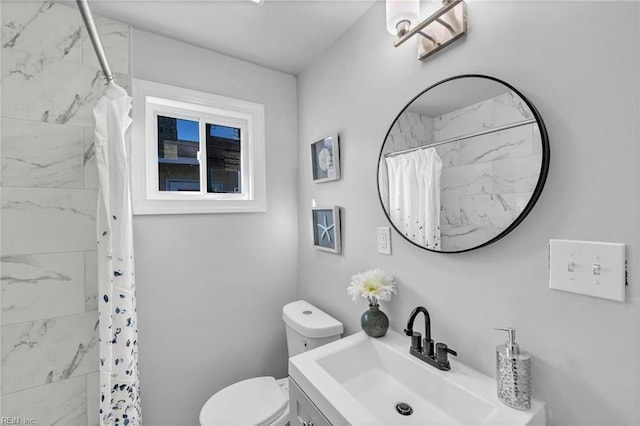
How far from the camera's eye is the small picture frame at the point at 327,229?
1.61 m

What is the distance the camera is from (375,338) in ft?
4.08

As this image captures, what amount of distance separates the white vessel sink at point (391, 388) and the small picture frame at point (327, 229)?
0.55 m

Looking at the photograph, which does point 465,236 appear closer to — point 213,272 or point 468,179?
point 468,179

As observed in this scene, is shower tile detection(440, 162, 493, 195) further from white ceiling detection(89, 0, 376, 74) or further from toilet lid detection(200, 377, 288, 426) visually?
toilet lid detection(200, 377, 288, 426)

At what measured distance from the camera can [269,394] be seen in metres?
1.52

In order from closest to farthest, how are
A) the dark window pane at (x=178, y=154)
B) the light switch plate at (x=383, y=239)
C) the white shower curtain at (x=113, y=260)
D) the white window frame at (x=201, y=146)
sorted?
the white shower curtain at (x=113, y=260) → the light switch plate at (x=383, y=239) → the white window frame at (x=201, y=146) → the dark window pane at (x=178, y=154)

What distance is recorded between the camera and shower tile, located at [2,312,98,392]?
4.16 feet

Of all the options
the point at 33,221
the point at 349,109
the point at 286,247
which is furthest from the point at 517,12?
the point at 33,221

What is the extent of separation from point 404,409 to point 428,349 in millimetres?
217

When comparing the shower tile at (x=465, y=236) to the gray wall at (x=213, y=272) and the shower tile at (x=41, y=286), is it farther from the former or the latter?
the shower tile at (x=41, y=286)

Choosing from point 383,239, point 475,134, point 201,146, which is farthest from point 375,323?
point 201,146

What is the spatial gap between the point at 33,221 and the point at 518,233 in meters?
1.99

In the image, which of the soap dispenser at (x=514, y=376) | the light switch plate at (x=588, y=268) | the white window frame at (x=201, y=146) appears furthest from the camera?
the white window frame at (x=201, y=146)

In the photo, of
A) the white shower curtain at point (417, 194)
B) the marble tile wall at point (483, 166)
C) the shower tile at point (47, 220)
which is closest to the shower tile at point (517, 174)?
the marble tile wall at point (483, 166)
